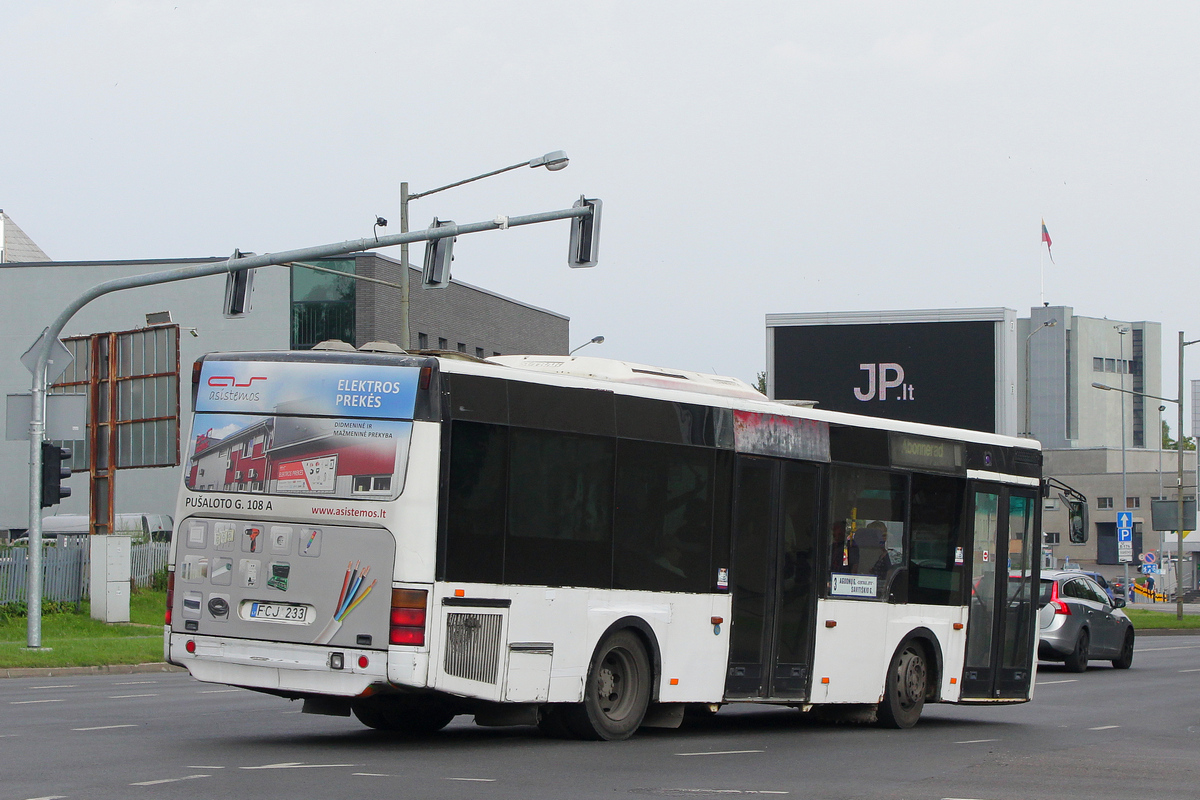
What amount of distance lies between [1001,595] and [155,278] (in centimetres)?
1183

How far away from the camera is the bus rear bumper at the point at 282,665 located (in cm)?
1170

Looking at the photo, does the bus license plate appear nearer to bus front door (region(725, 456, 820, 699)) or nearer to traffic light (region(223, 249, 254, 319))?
bus front door (region(725, 456, 820, 699))

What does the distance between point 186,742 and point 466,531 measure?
2.75m

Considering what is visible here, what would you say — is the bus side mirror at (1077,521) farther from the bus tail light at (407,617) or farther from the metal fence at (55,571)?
the metal fence at (55,571)

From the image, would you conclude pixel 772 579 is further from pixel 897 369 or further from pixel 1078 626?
pixel 897 369

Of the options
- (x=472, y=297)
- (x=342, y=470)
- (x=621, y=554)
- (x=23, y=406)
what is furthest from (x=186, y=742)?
(x=472, y=297)

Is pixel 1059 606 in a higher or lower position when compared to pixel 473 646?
lower

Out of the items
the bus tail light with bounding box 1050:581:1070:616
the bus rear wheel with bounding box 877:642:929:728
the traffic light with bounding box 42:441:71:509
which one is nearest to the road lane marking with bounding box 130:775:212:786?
the bus rear wheel with bounding box 877:642:929:728

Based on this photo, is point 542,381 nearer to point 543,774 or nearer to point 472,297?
point 543,774

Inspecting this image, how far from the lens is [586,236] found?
71.9 feet

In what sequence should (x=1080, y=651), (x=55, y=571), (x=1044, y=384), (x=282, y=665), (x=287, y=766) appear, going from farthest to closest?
(x=1044, y=384), (x=55, y=571), (x=1080, y=651), (x=282, y=665), (x=287, y=766)

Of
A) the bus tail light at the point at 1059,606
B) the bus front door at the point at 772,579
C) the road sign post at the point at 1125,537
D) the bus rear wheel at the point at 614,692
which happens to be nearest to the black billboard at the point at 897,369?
the road sign post at the point at 1125,537

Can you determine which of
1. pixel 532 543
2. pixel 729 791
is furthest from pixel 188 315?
pixel 729 791

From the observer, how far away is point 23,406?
2533 centimetres
